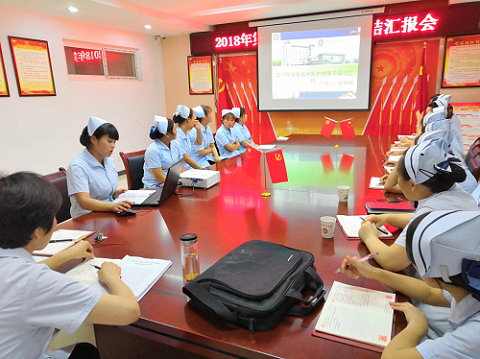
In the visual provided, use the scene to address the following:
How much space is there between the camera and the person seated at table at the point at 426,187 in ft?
3.80

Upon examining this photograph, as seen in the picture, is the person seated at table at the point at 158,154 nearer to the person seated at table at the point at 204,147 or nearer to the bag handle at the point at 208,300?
the person seated at table at the point at 204,147

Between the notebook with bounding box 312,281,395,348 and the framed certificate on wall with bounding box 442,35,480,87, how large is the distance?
4.83m

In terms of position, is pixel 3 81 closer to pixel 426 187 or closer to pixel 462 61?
pixel 426 187

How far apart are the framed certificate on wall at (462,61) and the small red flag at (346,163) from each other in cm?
261

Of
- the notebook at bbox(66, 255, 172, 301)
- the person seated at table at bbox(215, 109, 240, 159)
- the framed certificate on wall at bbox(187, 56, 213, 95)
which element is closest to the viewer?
the notebook at bbox(66, 255, 172, 301)

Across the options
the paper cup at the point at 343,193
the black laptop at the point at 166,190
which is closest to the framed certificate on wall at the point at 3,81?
the black laptop at the point at 166,190

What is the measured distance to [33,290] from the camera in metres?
0.83

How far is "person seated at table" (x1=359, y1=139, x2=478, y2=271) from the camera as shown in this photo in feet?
3.80

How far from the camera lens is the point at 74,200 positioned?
6.51 feet

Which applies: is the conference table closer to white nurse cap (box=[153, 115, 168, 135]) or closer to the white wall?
white nurse cap (box=[153, 115, 168, 135])

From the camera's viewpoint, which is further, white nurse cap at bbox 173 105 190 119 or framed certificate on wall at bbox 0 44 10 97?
framed certificate on wall at bbox 0 44 10 97

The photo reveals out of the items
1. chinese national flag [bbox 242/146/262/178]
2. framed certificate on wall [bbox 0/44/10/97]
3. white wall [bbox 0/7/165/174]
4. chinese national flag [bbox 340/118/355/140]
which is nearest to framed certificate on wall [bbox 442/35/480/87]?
chinese national flag [bbox 340/118/355/140]

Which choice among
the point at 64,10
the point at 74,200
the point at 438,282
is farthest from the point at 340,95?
the point at 438,282

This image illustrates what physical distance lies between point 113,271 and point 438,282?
964 mm
